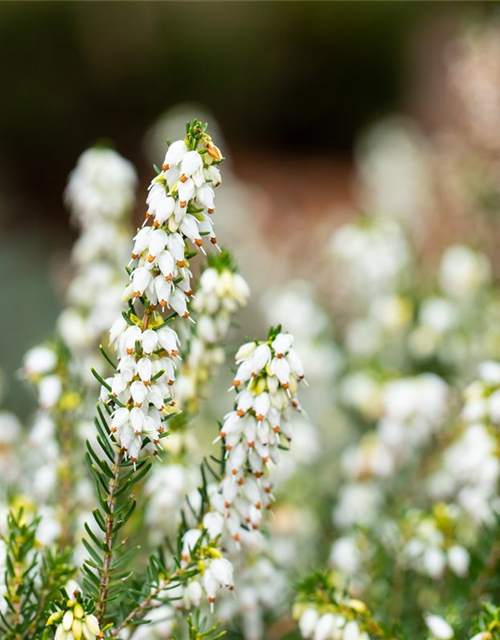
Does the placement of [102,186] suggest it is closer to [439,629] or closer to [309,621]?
[309,621]

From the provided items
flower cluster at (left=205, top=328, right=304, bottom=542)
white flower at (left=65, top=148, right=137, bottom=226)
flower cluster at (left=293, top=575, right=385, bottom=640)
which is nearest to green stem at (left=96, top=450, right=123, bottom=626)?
flower cluster at (left=205, top=328, right=304, bottom=542)

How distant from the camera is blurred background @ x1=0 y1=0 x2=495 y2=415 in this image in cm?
1189

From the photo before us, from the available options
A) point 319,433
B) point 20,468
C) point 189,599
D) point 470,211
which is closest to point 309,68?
point 470,211

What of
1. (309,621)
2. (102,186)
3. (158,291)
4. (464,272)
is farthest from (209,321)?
(464,272)

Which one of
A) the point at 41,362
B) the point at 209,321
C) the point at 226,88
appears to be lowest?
the point at 209,321

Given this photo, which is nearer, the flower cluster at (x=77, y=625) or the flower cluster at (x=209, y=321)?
the flower cluster at (x=77, y=625)

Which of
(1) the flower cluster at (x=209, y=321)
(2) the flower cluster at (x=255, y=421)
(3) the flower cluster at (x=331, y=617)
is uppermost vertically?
(1) the flower cluster at (x=209, y=321)

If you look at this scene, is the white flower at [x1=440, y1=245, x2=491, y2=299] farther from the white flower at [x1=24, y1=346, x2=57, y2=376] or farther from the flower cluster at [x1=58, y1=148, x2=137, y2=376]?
the white flower at [x1=24, y1=346, x2=57, y2=376]

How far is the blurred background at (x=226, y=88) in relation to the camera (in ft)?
39.0

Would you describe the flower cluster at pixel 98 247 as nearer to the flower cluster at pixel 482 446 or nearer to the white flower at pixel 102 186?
the white flower at pixel 102 186

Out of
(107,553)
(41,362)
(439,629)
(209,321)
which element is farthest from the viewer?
(41,362)

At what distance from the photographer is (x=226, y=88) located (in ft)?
45.6

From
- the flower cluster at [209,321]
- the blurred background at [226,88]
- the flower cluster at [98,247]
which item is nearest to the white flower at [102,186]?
the flower cluster at [98,247]

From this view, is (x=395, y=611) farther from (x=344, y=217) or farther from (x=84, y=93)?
(x=84, y=93)
